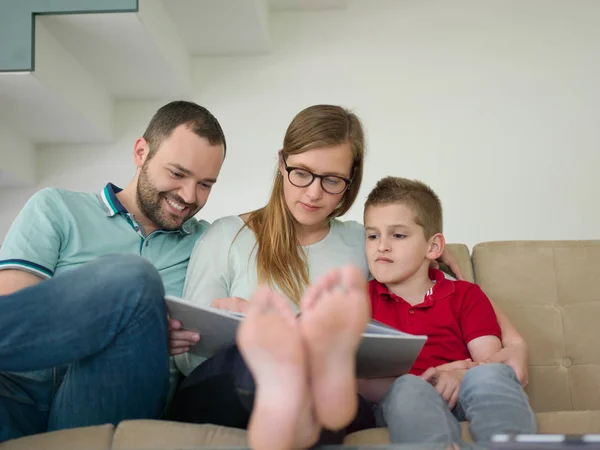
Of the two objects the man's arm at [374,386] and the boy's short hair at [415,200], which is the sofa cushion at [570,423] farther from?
the boy's short hair at [415,200]

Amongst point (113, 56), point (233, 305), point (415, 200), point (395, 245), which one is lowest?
point (233, 305)

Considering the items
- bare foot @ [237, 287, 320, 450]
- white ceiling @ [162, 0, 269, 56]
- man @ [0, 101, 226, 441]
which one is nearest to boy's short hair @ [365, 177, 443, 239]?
man @ [0, 101, 226, 441]

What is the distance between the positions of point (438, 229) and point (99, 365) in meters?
0.87

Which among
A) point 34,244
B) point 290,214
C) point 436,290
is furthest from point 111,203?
point 436,290

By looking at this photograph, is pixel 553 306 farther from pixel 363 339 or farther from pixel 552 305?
pixel 363 339

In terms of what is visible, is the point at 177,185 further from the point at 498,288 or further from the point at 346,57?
the point at 346,57

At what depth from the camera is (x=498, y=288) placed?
5.95 feet

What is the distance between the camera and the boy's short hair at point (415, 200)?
1612mm

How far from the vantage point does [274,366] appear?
2.75 feet

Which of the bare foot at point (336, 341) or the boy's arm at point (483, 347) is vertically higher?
the bare foot at point (336, 341)

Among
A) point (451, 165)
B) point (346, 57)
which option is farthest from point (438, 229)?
point (346, 57)

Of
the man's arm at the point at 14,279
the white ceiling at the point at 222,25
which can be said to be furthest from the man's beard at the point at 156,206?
the white ceiling at the point at 222,25

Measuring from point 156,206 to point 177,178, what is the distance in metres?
0.08

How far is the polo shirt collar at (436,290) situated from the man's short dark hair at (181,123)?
0.52 meters
